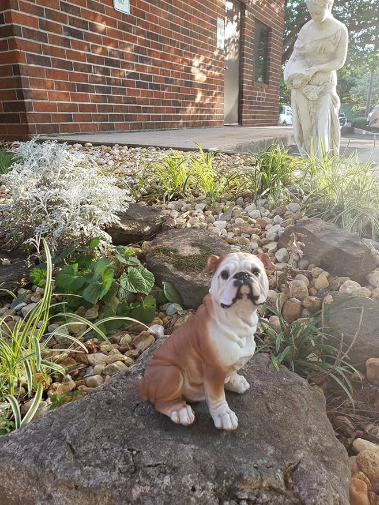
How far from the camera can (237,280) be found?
0.88m

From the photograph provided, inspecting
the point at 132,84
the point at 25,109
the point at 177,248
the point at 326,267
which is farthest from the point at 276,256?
the point at 132,84

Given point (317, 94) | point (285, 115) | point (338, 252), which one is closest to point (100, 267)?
point (338, 252)

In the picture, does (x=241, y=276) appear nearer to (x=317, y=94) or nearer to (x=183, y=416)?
(x=183, y=416)

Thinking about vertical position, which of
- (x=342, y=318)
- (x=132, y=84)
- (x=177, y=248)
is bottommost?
(x=342, y=318)

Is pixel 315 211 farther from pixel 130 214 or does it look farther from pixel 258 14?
pixel 258 14

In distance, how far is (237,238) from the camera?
2.51 m

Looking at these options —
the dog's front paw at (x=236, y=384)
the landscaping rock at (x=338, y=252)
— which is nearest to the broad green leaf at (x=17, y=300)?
the dog's front paw at (x=236, y=384)

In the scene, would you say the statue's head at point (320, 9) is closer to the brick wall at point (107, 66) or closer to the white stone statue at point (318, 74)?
the white stone statue at point (318, 74)

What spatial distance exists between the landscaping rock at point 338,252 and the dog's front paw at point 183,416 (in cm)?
141

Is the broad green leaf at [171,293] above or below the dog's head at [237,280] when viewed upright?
below

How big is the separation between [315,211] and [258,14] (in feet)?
31.4

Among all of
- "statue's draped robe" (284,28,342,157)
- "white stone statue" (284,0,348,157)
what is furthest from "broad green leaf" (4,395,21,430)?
"statue's draped robe" (284,28,342,157)

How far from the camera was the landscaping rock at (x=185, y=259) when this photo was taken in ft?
6.32

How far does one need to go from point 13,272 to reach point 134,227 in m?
0.76
